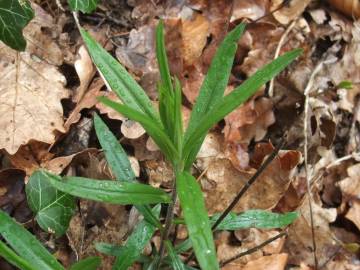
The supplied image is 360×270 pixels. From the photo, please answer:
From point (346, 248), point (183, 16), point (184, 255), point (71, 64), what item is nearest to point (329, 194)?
point (346, 248)

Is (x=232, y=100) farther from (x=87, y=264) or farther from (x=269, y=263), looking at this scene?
(x=269, y=263)

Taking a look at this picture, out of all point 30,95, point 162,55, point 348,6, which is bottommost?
point 30,95

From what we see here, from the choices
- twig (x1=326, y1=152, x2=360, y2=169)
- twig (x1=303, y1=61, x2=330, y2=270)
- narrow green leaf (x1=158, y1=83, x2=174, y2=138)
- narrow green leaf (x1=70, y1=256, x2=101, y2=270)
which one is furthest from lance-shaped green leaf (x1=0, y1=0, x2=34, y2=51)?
twig (x1=326, y1=152, x2=360, y2=169)

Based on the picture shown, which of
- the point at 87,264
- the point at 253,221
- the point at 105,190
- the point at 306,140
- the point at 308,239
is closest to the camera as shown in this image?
the point at 105,190

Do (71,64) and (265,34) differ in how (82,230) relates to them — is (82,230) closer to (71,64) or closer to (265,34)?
(71,64)

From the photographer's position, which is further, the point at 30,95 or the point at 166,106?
the point at 30,95

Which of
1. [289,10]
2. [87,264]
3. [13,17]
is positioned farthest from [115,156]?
[289,10]
